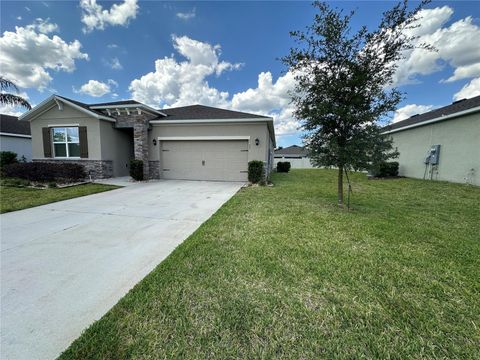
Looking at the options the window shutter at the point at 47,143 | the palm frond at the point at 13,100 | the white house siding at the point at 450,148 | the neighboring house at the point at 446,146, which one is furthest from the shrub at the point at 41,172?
the white house siding at the point at 450,148

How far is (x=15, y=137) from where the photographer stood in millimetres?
15953

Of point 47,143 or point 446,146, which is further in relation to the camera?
point 47,143

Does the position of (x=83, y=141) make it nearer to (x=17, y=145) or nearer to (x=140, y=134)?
(x=140, y=134)

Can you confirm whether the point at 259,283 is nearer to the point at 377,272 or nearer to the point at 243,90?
the point at 377,272

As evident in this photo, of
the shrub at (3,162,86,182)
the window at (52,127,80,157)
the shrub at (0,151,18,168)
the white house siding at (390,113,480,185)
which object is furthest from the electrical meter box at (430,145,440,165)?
the shrub at (0,151,18,168)

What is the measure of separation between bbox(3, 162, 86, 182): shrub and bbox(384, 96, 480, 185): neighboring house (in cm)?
1503

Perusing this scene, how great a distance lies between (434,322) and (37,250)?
17.2ft

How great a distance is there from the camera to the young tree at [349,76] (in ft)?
16.5

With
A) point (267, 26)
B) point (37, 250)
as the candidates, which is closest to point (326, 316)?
point (37, 250)

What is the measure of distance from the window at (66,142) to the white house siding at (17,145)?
25.4 feet

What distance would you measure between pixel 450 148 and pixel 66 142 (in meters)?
21.5

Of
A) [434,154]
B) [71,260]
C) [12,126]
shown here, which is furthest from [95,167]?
[434,154]

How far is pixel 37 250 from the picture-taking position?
327 centimetres

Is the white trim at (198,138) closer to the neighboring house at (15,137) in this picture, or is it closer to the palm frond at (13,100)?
the palm frond at (13,100)
